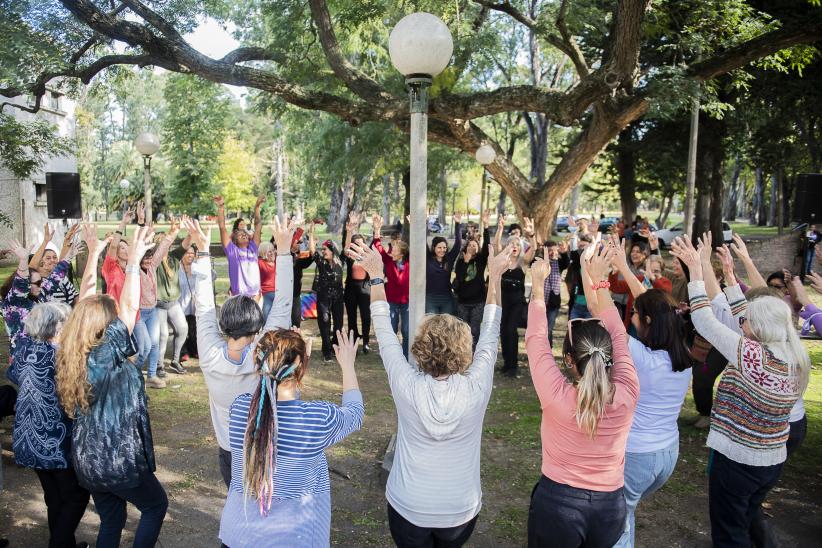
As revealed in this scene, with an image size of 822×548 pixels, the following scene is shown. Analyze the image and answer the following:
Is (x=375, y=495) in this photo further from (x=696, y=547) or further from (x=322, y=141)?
(x=322, y=141)

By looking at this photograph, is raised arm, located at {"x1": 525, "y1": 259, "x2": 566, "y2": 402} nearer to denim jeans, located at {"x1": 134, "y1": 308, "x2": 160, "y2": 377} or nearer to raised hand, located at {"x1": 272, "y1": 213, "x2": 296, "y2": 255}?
raised hand, located at {"x1": 272, "y1": 213, "x2": 296, "y2": 255}

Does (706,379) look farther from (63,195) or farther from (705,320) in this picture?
(63,195)

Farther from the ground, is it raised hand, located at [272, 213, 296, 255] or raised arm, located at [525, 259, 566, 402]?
raised hand, located at [272, 213, 296, 255]

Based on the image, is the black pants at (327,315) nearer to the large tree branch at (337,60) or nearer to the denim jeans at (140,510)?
the large tree branch at (337,60)

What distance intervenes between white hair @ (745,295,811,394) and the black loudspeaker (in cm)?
844

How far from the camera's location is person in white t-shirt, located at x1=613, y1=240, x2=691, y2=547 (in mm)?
3107

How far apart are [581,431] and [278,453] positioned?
1.27m

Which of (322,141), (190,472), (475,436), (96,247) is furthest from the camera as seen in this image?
(322,141)

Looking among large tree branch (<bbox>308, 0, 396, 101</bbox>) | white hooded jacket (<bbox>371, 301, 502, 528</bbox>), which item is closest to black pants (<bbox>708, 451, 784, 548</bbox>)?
white hooded jacket (<bbox>371, 301, 502, 528</bbox>)

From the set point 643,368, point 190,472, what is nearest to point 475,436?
point 643,368

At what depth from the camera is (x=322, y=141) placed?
75.1 feet

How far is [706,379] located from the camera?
6008 mm

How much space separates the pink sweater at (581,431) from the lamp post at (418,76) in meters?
1.60

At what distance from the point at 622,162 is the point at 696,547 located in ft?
71.1
